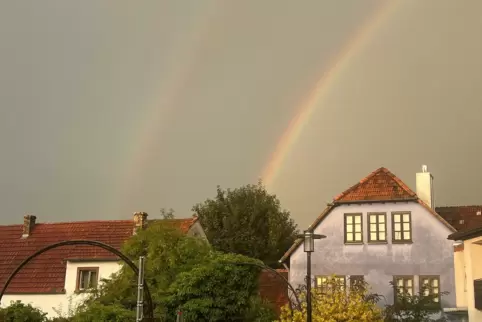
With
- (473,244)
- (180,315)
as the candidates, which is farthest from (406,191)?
(180,315)

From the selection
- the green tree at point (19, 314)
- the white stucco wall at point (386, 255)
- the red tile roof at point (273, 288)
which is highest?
the white stucco wall at point (386, 255)

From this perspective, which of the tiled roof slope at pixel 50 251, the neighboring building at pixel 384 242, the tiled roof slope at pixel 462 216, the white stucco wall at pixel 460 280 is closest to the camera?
the white stucco wall at pixel 460 280

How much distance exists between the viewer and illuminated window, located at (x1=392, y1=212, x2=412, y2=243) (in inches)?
1540

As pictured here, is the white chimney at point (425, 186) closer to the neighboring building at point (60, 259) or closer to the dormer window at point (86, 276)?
the neighboring building at point (60, 259)

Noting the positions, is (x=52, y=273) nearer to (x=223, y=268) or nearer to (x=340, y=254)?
(x=223, y=268)

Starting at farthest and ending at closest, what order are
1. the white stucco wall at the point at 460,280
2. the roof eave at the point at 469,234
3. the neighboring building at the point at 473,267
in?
the white stucco wall at the point at 460,280, the neighboring building at the point at 473,267, the roof eave at the point at 469,234

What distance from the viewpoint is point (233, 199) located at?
66750mm

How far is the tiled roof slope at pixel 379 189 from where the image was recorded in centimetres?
3959

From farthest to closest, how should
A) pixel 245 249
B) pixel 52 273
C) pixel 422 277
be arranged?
pixel 245 249 < pixel 52 273 < pixel 422 277

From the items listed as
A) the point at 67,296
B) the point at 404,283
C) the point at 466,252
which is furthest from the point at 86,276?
the point at 466,252

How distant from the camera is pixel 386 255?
3928 cm

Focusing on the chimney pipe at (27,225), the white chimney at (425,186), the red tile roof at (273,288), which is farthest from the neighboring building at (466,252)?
the chimney pipe at (27,225)

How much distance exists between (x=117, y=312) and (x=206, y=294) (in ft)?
15.3

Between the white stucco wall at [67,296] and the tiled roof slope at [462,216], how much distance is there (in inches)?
840
